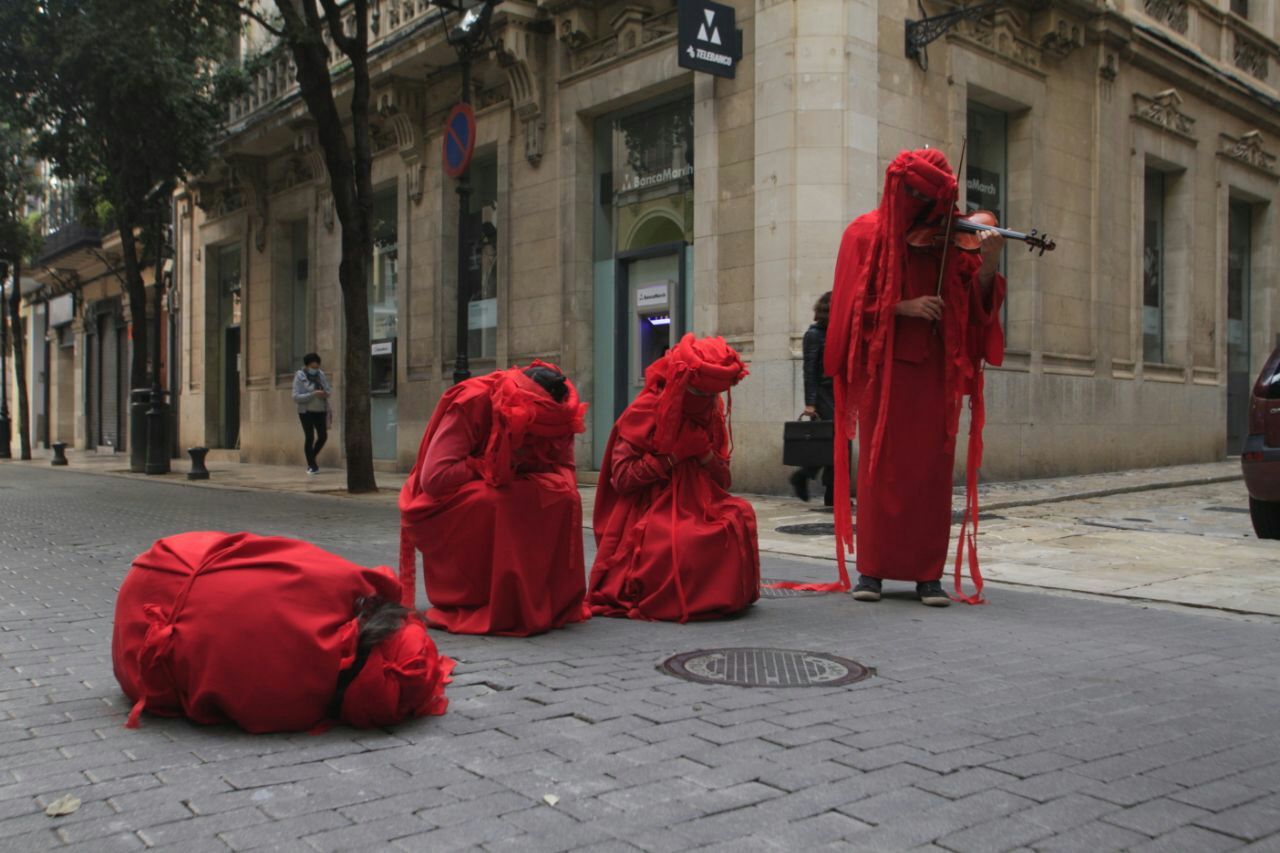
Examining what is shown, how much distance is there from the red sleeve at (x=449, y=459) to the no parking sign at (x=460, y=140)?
26.4ft

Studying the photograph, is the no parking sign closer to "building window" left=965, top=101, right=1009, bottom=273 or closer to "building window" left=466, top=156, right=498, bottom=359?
"building window" left=466, top=156, right=498, bottom=359

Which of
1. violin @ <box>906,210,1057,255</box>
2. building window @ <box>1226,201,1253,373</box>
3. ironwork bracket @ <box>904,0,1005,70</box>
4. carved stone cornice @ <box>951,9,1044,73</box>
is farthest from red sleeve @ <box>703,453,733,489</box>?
building window @ <box>1226,201,1253,373</box>

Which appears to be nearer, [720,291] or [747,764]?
[747,764]

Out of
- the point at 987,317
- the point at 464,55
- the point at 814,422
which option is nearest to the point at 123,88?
the point at 464,55

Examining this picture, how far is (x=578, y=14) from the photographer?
50.3 feet

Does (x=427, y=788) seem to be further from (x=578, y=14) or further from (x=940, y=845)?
(x=578, y=14)

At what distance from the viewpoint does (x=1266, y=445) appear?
339 inches

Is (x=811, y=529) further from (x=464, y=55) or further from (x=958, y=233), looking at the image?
(x=464, y=55)

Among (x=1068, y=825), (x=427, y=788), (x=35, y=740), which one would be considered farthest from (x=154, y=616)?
(x=1068, y=825)

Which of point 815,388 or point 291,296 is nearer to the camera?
point 815,388

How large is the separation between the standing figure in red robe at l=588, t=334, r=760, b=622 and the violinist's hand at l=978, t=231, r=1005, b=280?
1.45 metres

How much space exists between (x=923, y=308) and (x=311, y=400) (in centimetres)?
1411

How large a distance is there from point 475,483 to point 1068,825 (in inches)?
123

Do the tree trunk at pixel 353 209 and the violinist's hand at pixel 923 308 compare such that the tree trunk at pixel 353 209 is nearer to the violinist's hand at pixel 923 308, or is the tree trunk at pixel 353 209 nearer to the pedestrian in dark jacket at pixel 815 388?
the pedestrian in dark jacket at pixel 815 388
